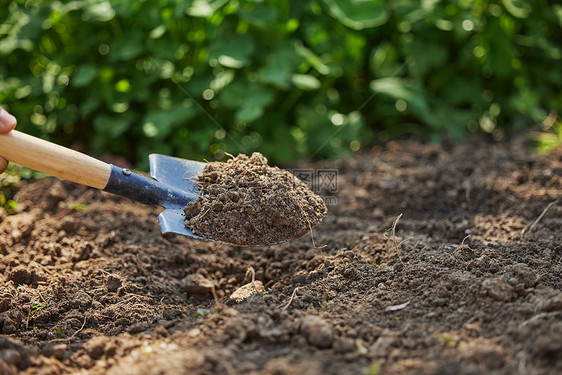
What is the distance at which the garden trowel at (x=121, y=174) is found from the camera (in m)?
2.16

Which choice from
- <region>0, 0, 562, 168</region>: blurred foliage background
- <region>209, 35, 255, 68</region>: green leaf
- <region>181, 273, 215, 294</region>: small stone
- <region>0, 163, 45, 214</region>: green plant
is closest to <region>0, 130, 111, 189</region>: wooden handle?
<region>181, 273, 215, 294</region>: small stone

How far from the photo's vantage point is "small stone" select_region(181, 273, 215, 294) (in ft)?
7.95

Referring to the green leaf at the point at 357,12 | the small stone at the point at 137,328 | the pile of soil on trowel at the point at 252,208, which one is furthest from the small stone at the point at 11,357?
the green leaf at the point at 357,12

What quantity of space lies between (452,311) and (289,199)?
2.84ft

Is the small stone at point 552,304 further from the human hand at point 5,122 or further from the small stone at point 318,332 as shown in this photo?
the human hand at point 5,122

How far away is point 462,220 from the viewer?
289 cm

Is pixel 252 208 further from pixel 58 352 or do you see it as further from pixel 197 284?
pixel 58 352

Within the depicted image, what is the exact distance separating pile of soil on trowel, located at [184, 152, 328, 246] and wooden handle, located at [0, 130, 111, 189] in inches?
17.3

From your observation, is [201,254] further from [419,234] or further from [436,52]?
[436,52]

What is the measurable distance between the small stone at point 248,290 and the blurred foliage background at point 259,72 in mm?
1548

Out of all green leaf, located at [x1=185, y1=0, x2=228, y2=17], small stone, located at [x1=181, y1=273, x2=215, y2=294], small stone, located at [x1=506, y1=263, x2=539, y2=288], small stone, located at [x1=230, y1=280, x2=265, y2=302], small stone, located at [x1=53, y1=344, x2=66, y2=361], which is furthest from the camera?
green leaf, located at [x1=185, y1=0, x2=228, y2=17]

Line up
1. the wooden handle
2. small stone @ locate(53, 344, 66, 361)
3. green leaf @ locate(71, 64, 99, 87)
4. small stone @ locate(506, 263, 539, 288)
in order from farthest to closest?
green leaf @ locate(71, 64, 99, 87) < the wooden handle < small stone @ locate(506, 263, 539, 288) < small stone @ locate(53, 344, 66, 361)

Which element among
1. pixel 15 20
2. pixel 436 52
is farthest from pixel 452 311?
pixel 15 20

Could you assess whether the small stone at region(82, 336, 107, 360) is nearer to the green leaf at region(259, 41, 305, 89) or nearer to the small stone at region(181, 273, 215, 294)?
the small stone at region(181, 273, 215, 294)
